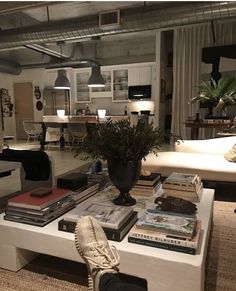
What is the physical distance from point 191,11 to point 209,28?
2.45 m

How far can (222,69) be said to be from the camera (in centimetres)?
587

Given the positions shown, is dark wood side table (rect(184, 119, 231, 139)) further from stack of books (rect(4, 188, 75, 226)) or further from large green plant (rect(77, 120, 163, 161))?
stack of books (rect(4, 188, 75, 226))

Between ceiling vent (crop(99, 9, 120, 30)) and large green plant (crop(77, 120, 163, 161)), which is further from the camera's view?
ceiling vent (crop(99, 9, 120, 30))

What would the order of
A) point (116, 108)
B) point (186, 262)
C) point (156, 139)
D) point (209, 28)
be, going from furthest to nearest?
point (116, 108)
point (209, 28)
point (156, 139)
point (186, 262)

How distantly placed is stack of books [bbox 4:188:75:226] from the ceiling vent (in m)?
3.36

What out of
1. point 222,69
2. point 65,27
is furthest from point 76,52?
point 222,69

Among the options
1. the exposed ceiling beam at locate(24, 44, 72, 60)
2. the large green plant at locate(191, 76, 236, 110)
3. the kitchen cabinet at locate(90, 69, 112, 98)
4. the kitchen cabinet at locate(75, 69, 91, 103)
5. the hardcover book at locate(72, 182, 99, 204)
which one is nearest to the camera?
the hardcover book at locate(72, 182, 99, 204)

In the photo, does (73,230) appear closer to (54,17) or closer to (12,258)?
(12,258)

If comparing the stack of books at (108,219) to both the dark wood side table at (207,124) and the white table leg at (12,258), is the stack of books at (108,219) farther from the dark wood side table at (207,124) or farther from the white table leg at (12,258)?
the dark wood side table at (207,124)

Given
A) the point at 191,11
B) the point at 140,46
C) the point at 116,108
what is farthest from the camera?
the point at 116,108

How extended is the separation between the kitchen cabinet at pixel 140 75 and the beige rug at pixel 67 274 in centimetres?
622

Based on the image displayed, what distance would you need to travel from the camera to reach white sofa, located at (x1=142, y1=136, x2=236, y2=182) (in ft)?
8.12

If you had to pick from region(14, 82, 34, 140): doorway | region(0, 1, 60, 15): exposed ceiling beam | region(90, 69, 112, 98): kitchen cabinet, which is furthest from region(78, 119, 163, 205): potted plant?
region(14, 82, 34, 140): doorway

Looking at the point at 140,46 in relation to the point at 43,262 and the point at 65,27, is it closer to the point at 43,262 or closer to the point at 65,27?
the point at 65,27
